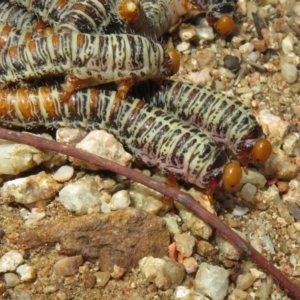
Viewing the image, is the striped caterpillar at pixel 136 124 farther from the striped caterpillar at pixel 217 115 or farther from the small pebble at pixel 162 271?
the small pebble at pixel 162 271

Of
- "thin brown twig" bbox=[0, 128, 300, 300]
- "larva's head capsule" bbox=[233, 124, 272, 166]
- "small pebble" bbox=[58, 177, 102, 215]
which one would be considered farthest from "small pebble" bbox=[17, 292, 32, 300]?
"larva's head capsule" bbox=[233, 124, 272, 166]

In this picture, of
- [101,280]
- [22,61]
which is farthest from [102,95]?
[101,280]

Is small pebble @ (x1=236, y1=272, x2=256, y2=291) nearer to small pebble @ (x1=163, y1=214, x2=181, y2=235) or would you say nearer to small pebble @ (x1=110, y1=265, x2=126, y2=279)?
small pebble @ (x1=163, y1=214, x2=181, y2=235)

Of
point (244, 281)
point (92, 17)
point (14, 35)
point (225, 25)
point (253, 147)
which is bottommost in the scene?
point (244, 281)

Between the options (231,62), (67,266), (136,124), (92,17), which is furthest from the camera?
(231,62)

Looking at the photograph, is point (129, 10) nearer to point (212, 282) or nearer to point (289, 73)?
point (289, 73)

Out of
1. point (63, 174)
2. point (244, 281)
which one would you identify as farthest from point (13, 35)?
point (244, 281)

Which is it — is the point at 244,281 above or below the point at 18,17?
below

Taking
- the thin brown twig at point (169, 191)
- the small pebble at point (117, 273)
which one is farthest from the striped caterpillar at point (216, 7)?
the small pebble at point (117, 273)

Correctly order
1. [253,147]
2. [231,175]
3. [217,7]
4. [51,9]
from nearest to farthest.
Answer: [231,175]
[253,147]
[51,9]
[217,7]
